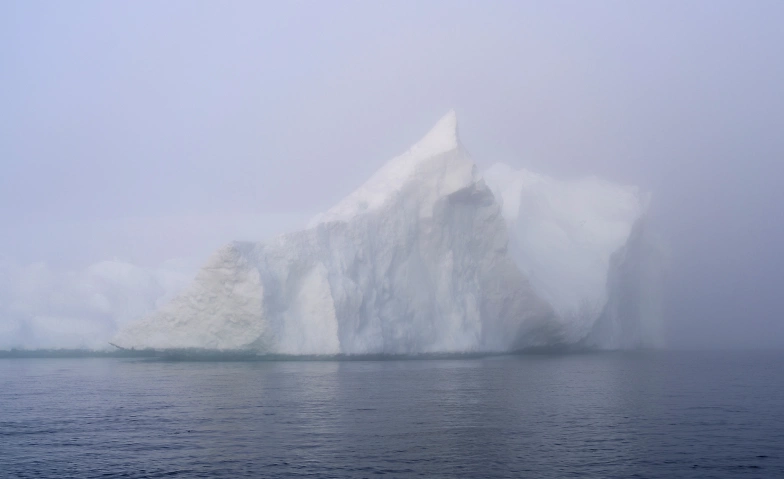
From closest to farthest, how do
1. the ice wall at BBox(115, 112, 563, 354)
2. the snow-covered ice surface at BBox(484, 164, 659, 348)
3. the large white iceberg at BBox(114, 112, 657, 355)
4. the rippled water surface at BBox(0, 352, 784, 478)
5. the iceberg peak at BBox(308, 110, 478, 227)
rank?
the rippled water surface at BBox(0, 352, 784, 478)
the ice wall at BBox(115, 112, 563, 354)
the large white iceberg at BBox(114, 112, 657, 355)
the iceberg peak at BBox(308, 110, 478, 227)
the snow-covered ice surface at BBox(484, 164, 659, 348)

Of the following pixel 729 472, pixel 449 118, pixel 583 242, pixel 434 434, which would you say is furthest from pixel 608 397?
pixel 583 242

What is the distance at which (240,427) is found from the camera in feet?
39.5

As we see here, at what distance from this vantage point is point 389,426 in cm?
1215

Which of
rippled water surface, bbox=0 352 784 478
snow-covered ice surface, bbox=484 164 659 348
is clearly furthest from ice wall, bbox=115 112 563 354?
rippled water surface, bbox=0 352 784 478

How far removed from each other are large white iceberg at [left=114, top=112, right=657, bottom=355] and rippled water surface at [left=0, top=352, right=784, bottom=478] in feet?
7.80

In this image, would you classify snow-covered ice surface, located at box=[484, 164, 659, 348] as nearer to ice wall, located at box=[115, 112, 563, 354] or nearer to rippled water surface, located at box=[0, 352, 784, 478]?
ice wall, located at box=[115, 112, 563, 354]

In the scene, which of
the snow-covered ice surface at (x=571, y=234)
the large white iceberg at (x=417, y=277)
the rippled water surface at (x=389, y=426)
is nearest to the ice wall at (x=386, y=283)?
the large white iceberg at (x=417, y=277)

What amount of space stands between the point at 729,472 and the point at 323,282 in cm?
1580

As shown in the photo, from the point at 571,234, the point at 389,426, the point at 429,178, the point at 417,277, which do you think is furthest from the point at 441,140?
the point at 389,426

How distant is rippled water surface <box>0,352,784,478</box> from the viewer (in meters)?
Answer: 9.32

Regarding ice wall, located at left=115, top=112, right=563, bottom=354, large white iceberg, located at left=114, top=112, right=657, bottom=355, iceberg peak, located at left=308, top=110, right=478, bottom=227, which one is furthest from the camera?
iceberg peak, located at left=308, top=110, right=478, bottom=227

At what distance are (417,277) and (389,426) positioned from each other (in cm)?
1463

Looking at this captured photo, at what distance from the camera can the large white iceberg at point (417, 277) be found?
2289 centimetres

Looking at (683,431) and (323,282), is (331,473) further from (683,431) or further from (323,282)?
(323,282)
